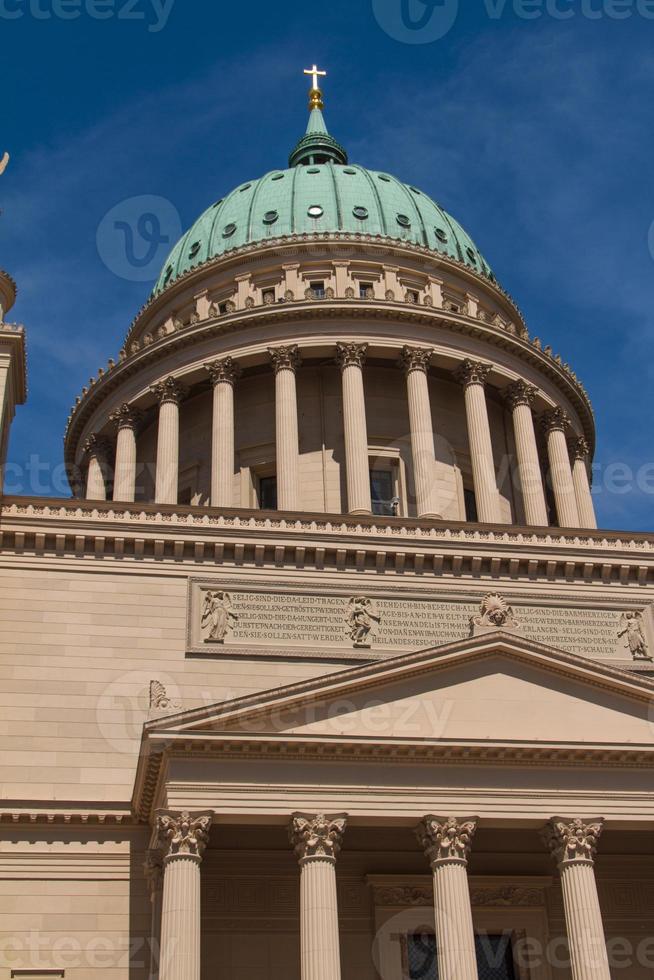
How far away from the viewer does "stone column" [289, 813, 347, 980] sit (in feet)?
76.8

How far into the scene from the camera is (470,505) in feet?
156

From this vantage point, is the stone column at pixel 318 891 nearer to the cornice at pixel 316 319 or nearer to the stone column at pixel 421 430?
the stone column at pixel 421 430

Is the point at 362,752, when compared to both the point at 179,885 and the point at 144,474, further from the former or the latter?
the point at 144,474

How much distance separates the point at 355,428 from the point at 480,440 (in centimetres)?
493

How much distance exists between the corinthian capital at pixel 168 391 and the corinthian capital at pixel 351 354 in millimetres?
6501

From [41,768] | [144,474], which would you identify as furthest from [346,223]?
[41,768]

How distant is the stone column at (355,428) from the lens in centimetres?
4325

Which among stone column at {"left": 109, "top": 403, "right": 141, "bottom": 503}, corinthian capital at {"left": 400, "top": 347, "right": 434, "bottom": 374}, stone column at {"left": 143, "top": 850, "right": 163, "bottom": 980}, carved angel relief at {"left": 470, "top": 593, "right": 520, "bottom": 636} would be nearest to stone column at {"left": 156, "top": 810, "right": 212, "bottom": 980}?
stone column at {"left": 143, "top": 850, "right": 163, "bottom": 980}

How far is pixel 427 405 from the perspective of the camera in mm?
46812

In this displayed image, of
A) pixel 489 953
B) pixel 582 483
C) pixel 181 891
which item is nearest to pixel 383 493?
pixel 582 483

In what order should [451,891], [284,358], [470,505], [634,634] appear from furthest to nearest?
[470,505], [284,358], [634,634], [451,891]

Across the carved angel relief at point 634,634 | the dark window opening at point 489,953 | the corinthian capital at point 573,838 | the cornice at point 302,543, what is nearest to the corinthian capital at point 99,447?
the cornice at point 302,543

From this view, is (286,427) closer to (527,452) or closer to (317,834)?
(527,452)

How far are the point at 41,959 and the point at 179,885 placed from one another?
454cm
